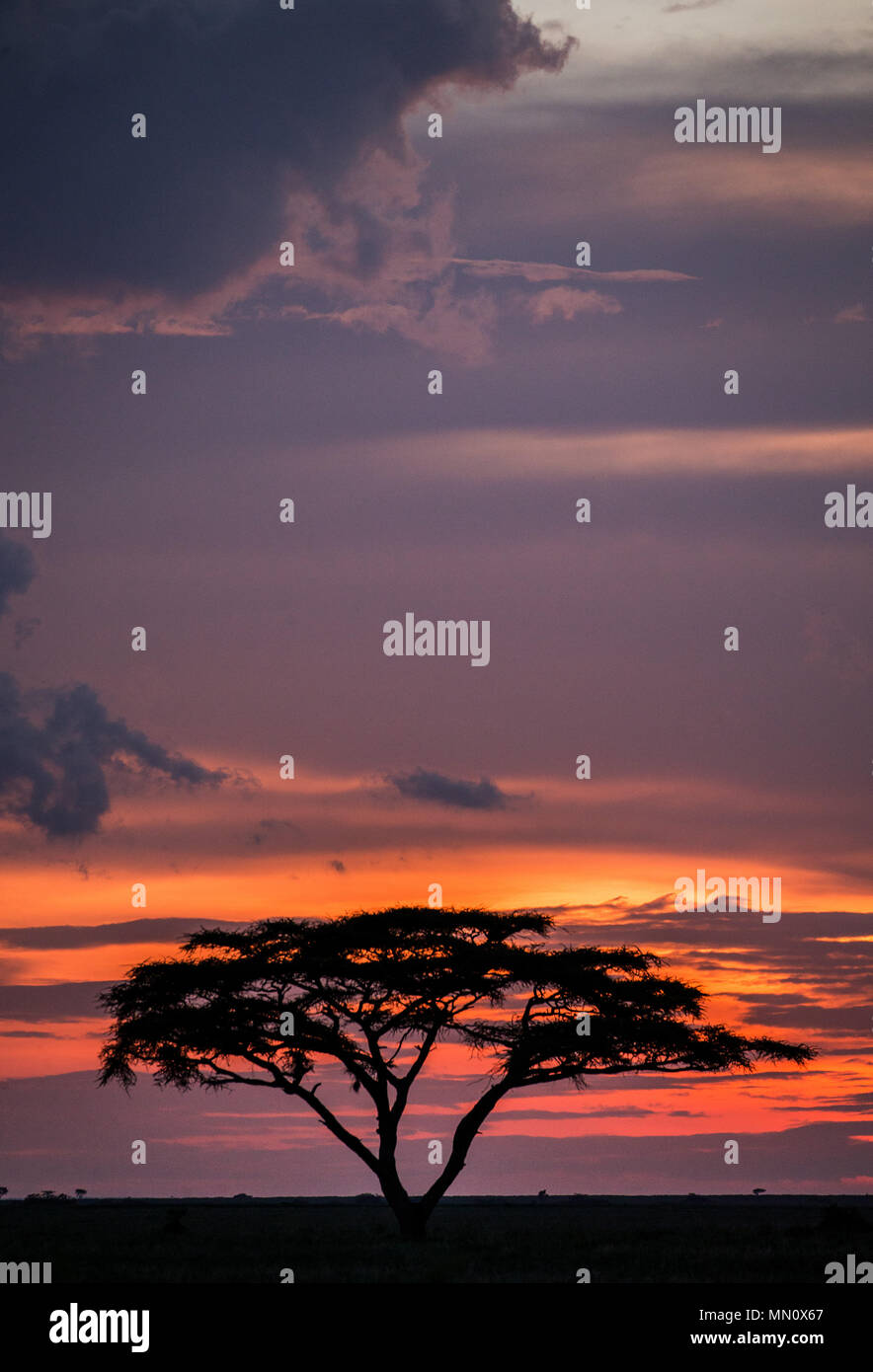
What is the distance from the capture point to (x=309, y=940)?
159ft

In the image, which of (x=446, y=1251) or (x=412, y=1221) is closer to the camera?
(x=446, y=1251)

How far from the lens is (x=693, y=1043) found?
4881cm

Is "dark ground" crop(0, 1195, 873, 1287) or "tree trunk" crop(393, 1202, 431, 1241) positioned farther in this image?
"tree trunk" crop(393, 1202, 431, 1241)

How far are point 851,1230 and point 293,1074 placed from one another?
1844cm

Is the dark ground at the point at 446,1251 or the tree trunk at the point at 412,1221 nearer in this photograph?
the dark ground at the point at 446,1251
